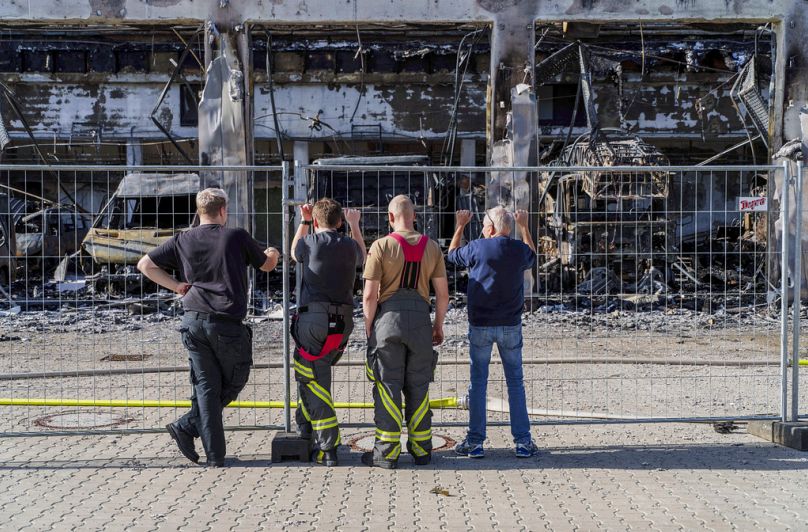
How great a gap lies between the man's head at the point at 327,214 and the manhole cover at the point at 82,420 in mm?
2719

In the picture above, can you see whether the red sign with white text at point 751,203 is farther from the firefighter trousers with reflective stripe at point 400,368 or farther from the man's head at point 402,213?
the firefighter trousers with reflective stripe at point 400,368

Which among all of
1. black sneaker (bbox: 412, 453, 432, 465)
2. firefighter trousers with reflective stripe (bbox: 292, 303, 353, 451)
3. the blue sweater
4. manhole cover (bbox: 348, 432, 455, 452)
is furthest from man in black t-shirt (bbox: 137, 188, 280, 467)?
the blue sweater

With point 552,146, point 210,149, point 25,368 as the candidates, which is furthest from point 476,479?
point 552,146

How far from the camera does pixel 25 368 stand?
474 inches

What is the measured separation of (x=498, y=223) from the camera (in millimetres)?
7195

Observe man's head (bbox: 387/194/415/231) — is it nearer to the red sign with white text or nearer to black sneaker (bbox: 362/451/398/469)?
black sneaker (bbox: 362/451/398/469)

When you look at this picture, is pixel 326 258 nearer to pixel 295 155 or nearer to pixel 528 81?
pixel 528 81

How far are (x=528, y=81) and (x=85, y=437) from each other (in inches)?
511

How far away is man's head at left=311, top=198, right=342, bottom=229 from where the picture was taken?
7.00 m

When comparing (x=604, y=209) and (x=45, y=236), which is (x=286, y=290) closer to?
(x=604, y=209)

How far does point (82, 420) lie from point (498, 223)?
13.2ft

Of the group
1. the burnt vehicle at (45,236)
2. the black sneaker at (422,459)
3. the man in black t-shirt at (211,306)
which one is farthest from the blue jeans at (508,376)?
the burnt vehicle at (45,236)

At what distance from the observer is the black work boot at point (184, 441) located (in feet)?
22.4

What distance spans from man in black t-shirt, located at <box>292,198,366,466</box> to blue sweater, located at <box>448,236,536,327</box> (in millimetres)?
888
